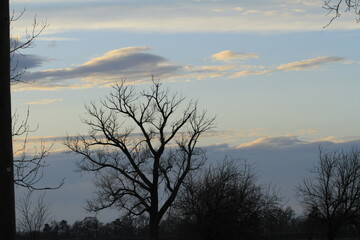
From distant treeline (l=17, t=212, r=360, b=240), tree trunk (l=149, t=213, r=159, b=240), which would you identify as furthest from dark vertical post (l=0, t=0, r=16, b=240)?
tree trunk (l=149, t=213, r=159, b=240)

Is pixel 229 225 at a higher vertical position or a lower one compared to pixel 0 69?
lower

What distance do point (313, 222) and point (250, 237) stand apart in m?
14.0

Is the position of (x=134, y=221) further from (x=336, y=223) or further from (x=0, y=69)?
(x=0, y=69)

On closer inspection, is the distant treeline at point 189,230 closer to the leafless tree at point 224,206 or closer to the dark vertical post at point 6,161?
the leafless tree at point 224,206

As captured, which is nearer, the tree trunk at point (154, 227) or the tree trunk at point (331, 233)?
the tree trunk at point (154, 227)

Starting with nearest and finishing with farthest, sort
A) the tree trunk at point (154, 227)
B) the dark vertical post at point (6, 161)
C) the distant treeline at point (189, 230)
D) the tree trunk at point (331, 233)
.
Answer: the dark vertical post at point (6, 161)
the distant treeline at point (189, 230)
the tree trunk at point (154, 227)
the tree trunk at point (331, 233)

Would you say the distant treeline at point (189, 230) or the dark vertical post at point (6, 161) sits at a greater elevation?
the dark vertical post at point (6, 161)

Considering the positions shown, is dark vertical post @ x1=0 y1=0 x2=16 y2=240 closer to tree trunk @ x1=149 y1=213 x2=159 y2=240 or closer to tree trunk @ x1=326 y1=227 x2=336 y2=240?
tree trunk @ x1=149 y1=213 x2=159 y2=240

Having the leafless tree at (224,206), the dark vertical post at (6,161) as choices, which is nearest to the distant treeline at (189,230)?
the leafless tree at (224,206)

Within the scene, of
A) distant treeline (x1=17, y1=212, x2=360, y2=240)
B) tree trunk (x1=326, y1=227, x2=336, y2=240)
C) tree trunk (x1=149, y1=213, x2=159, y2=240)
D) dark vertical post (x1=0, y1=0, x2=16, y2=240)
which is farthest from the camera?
tree trunk (x1=326, y1=227, x2=336, y2=240)

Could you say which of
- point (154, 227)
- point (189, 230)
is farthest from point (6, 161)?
point (154, 227)

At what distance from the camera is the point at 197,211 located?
35531mm

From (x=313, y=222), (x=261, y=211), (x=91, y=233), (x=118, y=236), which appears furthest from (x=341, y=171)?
(x=91, y=233)

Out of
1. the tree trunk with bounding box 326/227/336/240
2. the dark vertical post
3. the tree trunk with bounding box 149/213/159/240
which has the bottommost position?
the tree trunk with bounding box 326/227/336/240
